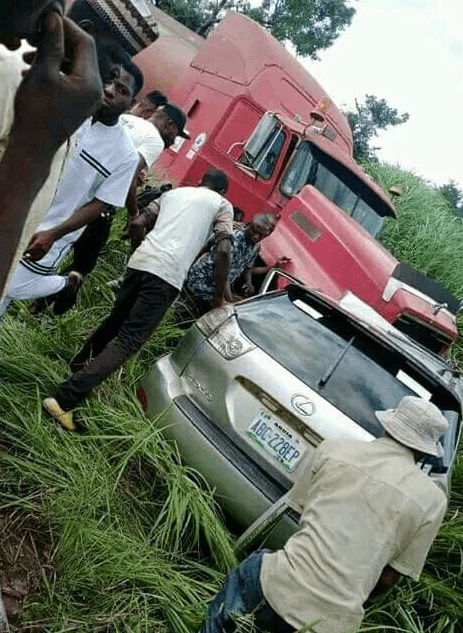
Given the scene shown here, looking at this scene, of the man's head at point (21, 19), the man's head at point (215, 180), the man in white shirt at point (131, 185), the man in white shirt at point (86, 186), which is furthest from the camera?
the man's head at point (215, 180)

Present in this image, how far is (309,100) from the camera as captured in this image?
360 inches

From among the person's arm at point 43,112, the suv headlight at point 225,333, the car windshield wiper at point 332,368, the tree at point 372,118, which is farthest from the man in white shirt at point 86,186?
the tree at point 372,118

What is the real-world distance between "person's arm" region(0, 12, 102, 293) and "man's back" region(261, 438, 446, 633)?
5.10 feet

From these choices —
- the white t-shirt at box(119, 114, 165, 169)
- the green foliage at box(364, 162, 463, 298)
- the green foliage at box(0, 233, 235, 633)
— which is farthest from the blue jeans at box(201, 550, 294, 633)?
the green foliage at box(364, 162, 463, 298)

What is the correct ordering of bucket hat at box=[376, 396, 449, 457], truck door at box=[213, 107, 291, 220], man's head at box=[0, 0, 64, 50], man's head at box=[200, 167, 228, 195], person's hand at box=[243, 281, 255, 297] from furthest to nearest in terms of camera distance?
truck door at box=[213, 107, 291, 220], person's hand at box=[243, 281, 255, 297], man's head at box=[200, 167, 228, 195], bucket hat at box=[376, 396, 449, 457], man's head at box=[0, 0, 64, 50]

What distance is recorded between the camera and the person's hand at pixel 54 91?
0.86m

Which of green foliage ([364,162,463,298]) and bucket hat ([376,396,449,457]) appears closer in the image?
bucket hat ([376,396,449,457])

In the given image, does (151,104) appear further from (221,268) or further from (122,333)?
(122,333)

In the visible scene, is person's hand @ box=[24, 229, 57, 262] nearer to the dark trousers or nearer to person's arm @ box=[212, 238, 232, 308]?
the dark trousers

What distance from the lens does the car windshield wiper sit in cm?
318

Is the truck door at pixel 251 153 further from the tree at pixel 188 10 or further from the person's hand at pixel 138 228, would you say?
the tree at pixel 188 10

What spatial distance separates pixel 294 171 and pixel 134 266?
13.3ft

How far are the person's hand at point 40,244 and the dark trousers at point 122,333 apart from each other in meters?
0.75

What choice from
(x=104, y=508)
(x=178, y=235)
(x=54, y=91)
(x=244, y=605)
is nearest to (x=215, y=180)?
(x=178, y=235)
